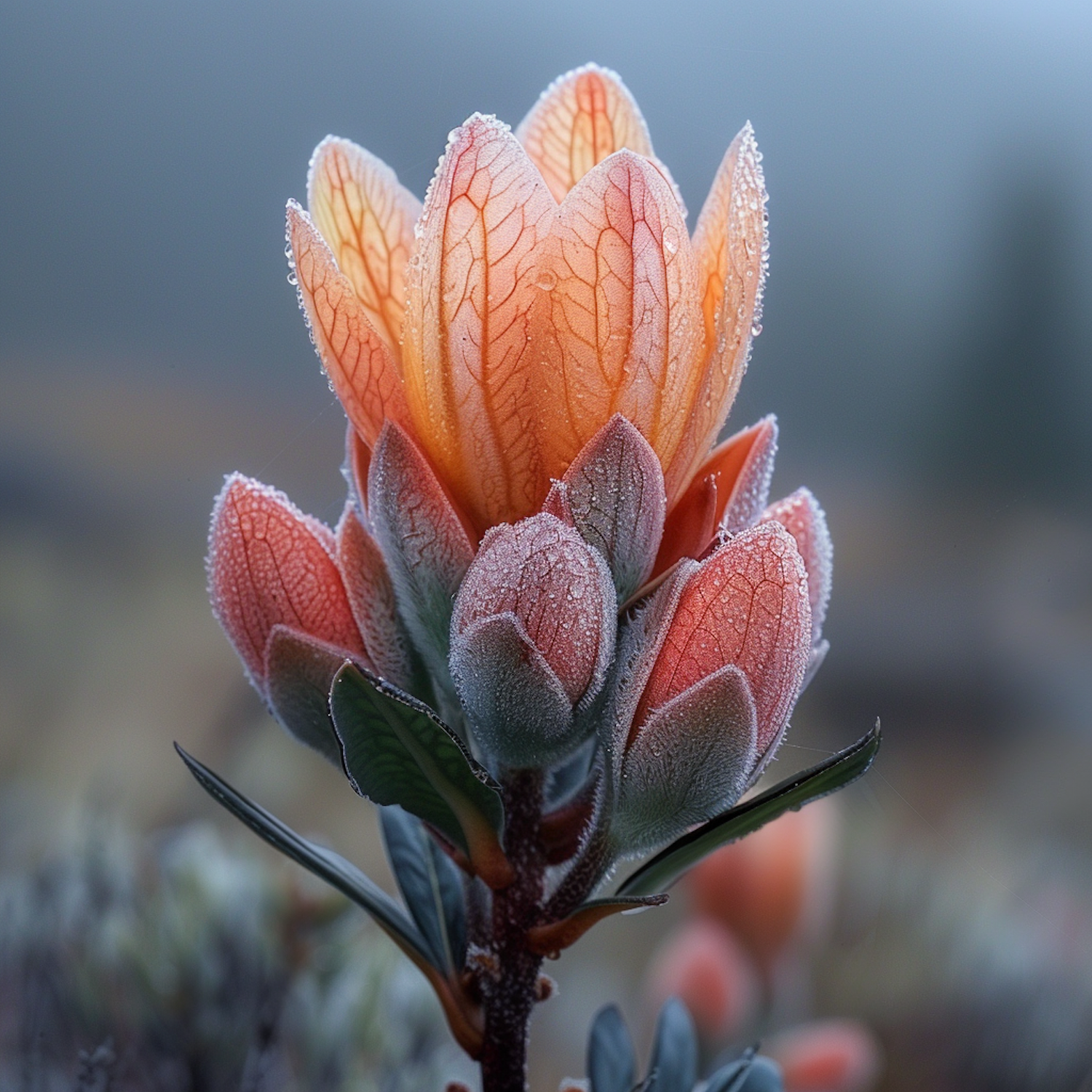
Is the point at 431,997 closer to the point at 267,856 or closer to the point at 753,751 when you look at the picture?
the point at 267,856

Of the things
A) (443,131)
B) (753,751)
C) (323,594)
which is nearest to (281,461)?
(443,131)

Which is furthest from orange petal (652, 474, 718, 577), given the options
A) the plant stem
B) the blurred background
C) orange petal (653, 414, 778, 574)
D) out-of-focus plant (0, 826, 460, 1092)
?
out-of-focus plant (0, 826, 460, 1092)

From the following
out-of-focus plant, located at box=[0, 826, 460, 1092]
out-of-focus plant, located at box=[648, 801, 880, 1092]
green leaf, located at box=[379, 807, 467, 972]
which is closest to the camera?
green leaf, located at box=[379, 807, 467, 972]

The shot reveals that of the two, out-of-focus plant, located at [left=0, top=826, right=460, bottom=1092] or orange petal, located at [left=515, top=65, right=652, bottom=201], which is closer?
orange petal, located at [left=515, top=65, right=652, bottom=201]

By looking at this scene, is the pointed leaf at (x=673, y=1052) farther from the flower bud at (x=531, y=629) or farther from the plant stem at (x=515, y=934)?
the flower bud at (x=531, y=629)

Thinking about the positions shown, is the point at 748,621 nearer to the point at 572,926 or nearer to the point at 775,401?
the point at 572,926

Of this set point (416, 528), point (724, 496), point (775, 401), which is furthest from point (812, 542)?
point (775, 401)

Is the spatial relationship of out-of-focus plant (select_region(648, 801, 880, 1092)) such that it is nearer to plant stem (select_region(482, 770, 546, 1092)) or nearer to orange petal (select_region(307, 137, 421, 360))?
plant stem (select_region(482, 770, 546, 1092))
